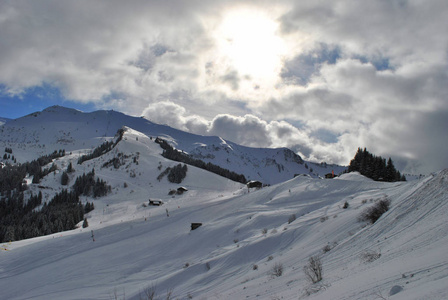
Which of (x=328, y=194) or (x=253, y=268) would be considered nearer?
(x=253, y=268)

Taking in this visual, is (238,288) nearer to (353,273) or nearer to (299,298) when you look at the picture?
(299,298)

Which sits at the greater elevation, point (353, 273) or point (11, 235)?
point (353, 273)

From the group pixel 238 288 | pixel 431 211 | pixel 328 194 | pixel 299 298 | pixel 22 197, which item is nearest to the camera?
pixel 299 298

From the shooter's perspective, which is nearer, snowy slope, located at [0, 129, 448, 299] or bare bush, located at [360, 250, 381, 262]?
snowy slope, located at [0, 129, 448, 299]

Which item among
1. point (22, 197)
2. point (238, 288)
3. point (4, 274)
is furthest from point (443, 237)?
point (22, 197)

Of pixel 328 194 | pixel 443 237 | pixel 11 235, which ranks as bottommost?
pixel 11 235

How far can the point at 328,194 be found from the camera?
3450 cm

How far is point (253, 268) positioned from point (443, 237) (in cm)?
838

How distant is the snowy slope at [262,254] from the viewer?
6.15 metres

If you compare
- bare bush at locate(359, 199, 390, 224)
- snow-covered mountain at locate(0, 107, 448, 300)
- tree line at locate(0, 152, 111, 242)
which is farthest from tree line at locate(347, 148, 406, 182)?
tree line at locate(0, 152, 111, 242)

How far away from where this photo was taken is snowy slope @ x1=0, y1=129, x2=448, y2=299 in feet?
20.2

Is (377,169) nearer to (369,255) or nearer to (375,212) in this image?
(375,212)

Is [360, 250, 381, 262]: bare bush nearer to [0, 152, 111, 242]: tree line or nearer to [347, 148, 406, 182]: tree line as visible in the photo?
[347, 148, 406, 182]: tree line

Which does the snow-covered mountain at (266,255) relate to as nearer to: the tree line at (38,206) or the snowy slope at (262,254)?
the snowy slope at (262,254)
